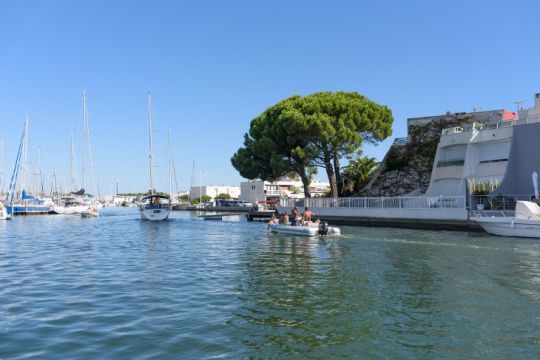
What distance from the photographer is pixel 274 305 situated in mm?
11562

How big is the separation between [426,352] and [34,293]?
10914mm

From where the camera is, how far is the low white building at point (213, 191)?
14946 centimetres

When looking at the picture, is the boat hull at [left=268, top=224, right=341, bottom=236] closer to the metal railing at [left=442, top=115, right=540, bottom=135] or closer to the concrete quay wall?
the concrete quay wall

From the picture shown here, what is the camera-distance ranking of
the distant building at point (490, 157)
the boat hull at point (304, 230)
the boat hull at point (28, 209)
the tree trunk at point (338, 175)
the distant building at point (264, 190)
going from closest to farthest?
the boat hull at point (304, 230), the distant building at point (490, 157), the tree trunk at point (338, 175), the boat hull at point (28, 209), the distant building at point (264, 190)

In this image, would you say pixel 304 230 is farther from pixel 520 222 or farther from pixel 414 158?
pixel 414 158

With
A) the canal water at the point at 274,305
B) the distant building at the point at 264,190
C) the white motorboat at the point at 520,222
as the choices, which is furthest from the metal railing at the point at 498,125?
the distant building at the point at 264,190

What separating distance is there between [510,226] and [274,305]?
22.9 meters

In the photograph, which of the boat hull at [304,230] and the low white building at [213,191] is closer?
the boat hull at [304,230]

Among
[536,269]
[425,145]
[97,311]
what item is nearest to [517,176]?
[425,145]

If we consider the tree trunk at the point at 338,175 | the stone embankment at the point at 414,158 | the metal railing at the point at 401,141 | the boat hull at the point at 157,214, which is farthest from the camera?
the metal railing at the point at 401,141

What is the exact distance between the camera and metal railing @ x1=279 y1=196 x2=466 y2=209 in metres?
36.6

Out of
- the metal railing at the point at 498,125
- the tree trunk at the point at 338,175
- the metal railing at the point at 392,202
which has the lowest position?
the metal railing at the point at 392,202

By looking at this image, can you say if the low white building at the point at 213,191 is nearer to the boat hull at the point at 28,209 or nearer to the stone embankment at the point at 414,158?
the boat hull at the point at 28,209

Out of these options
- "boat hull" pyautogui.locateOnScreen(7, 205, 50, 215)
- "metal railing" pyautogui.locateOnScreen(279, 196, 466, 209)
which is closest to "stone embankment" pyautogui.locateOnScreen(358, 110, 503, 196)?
"metal railing" pyautogui.locateOnScreen(279, 196, 466, 209)
